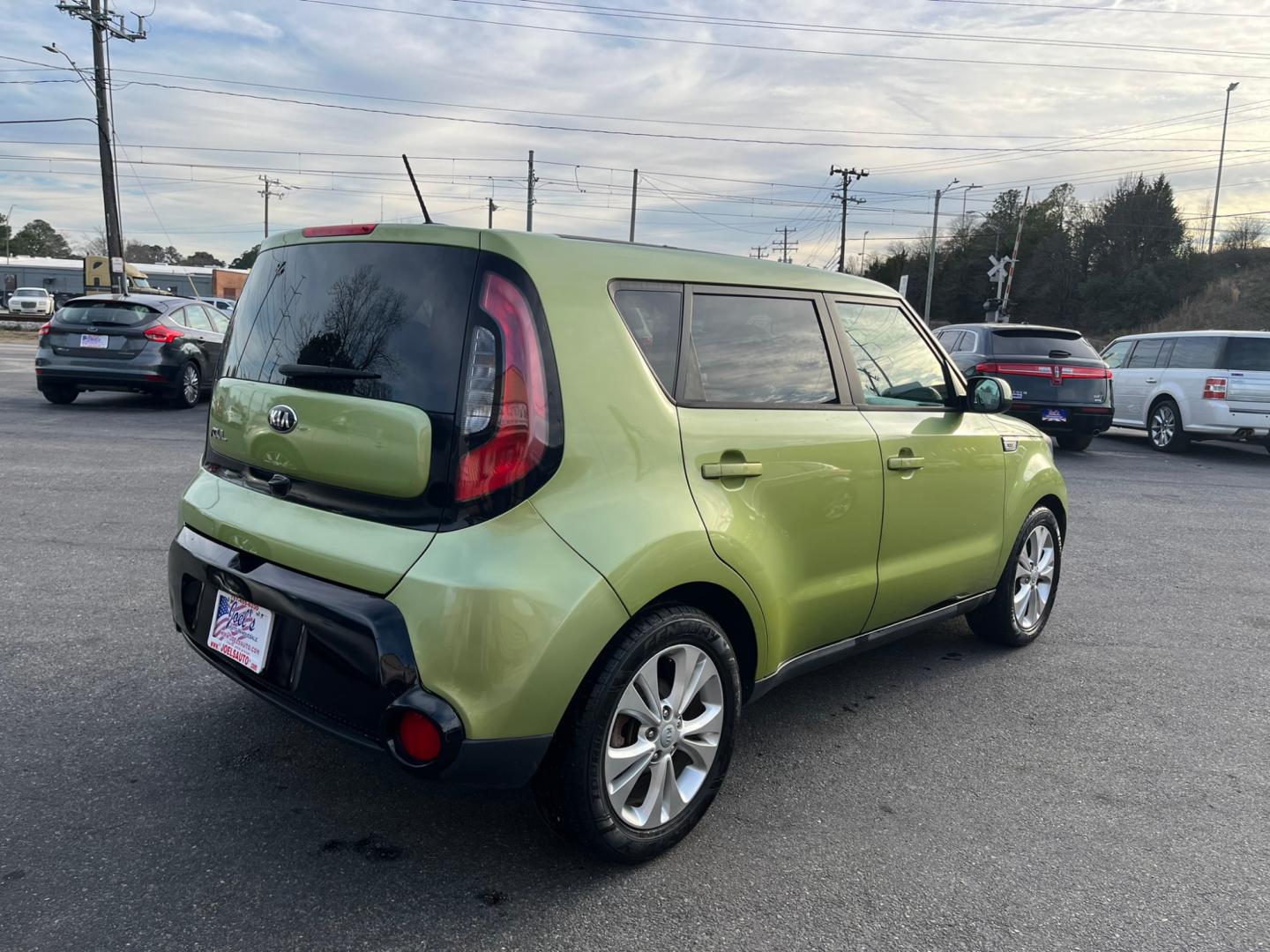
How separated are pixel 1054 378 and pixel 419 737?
37.9 feet

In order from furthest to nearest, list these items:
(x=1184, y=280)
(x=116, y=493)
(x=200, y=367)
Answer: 1. (x=1184, y=280)
2. (x=200, y=367)
3. (x=116, y=493)

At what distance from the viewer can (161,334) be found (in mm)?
12438

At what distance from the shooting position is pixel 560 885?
253cm

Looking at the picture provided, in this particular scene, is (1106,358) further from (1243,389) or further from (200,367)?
(200,367)

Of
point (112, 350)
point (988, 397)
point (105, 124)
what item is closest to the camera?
point (988, 397)

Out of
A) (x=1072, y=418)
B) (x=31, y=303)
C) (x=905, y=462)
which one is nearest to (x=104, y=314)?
(x=905, y=462)

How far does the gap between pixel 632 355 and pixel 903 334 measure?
167 cm

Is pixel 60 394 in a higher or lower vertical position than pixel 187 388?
lower

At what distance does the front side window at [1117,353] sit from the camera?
14625 mm

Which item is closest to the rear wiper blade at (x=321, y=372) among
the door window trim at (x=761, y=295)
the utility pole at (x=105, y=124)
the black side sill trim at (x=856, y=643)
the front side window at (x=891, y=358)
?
the door window trim at (x=761, y=295)

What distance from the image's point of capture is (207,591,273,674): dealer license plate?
2.59 metres

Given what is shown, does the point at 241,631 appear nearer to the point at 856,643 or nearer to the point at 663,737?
the point at 663,737

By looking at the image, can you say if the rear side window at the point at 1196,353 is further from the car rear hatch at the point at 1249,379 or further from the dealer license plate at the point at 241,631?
the dealer license plate at the point at 241,631

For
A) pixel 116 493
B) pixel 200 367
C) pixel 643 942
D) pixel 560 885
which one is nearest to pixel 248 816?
pixel 560 885
